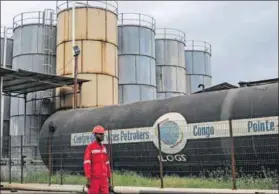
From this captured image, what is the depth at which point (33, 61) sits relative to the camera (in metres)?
29.1

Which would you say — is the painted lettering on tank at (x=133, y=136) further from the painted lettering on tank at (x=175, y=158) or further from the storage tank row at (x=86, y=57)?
the storage tank row at (x=86, y=57)

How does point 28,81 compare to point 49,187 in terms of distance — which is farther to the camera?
point 28,81

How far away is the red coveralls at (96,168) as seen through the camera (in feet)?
26.8

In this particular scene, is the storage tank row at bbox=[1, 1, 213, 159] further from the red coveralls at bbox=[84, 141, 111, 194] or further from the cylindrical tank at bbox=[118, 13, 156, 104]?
the red coveralls at bbox=[84, 141, 111, 194]

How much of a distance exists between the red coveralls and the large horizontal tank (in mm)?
5886

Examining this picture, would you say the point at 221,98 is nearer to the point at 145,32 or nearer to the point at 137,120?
the point at 137,120

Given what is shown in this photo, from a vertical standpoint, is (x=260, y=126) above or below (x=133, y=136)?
above

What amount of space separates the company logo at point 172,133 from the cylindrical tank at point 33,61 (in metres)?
14.4

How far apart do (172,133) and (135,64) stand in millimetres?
15994

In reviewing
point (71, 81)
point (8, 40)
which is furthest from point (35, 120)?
point (8, 40)

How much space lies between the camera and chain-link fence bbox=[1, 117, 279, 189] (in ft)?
41.8

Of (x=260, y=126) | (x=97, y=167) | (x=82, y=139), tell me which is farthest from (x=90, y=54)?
(x=97, y=167)

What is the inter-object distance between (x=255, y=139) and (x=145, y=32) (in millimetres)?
19444

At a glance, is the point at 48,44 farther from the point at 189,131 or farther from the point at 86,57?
the point at 189,131
